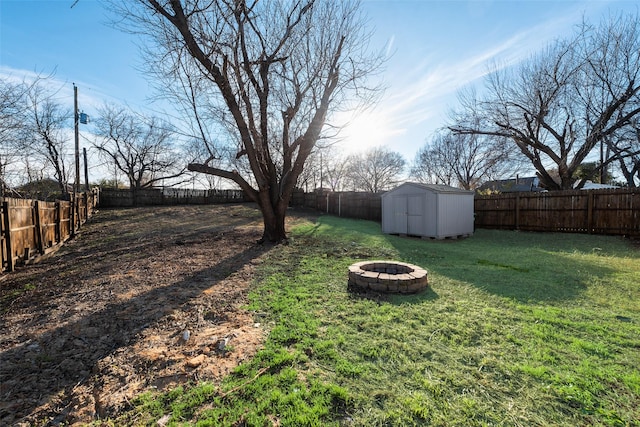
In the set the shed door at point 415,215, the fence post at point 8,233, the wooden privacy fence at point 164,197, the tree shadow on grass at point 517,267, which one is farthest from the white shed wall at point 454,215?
the wooden privacy fence at point 164,197

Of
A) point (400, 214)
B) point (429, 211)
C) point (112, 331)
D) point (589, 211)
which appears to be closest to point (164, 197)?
point (400, 214)

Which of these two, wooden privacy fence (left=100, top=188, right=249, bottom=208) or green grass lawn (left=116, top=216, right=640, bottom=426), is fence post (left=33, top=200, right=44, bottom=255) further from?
wooden privacy fence (left=100, top=188, right=249, bottom=208)

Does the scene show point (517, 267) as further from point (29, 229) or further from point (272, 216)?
point (29, 229)

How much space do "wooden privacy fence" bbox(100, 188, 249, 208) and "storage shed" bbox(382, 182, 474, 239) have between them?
10.7 m

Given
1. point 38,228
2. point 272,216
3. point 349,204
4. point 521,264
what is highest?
point 349,204

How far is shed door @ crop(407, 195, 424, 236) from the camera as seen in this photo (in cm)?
953

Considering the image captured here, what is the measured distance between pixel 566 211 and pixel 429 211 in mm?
4765

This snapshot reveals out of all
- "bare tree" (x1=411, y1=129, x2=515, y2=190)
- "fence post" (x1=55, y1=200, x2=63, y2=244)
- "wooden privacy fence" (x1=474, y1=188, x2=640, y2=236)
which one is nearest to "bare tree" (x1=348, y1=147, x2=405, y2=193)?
"bare tree" (x1=411, y1=129, x2=515, y2=190)

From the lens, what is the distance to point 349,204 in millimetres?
16328

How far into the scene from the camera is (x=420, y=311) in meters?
3.15

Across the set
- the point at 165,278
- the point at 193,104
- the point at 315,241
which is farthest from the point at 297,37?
the point at 165,278

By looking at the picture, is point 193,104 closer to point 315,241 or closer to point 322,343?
point 315,241

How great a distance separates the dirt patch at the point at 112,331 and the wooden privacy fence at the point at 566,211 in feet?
33.0

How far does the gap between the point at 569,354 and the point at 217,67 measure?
7.10 m
